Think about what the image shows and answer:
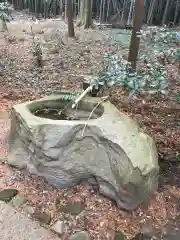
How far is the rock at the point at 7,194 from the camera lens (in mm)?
2898

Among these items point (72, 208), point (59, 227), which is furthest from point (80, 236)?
point (72, 208)

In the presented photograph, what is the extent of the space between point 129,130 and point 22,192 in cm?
111

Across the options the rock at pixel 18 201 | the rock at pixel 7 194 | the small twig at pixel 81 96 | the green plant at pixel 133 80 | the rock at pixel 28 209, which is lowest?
the rock at pixel 28 209

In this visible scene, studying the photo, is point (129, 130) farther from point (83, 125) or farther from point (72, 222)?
point (72, 222)

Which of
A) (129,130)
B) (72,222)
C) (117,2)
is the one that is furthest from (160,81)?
(117,2)

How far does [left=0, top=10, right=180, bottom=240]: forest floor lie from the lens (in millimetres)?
2791

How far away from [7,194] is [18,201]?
0.43 feet

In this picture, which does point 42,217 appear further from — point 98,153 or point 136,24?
point 136,24

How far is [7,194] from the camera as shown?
295cm

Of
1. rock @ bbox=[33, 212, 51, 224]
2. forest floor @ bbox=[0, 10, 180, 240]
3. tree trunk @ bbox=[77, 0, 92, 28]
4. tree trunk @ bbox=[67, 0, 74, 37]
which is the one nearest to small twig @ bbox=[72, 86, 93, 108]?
forest floor @ bbox=[0, 10, 180, 240]

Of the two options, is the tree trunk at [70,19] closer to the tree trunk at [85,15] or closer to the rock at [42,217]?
the tree trunk at [85,15]

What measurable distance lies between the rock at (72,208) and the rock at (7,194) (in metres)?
0.44

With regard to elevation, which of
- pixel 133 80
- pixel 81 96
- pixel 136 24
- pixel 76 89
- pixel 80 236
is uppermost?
pixel 136 24

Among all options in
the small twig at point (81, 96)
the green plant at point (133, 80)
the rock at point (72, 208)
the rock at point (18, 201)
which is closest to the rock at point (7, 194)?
the rock at point (18, 201)
